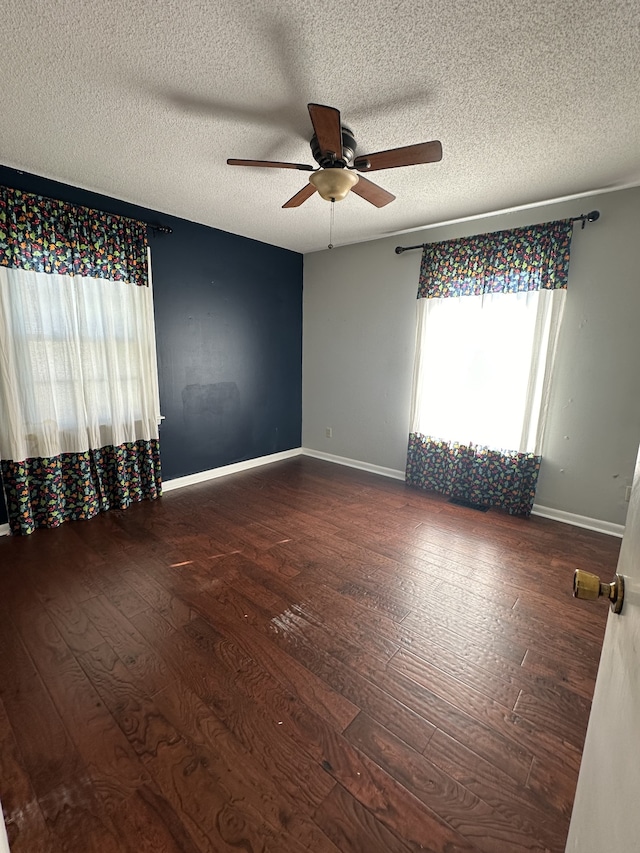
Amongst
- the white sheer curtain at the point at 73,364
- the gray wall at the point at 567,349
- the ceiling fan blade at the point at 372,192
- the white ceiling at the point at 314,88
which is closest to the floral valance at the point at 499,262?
the gray wall at the point at 567,349

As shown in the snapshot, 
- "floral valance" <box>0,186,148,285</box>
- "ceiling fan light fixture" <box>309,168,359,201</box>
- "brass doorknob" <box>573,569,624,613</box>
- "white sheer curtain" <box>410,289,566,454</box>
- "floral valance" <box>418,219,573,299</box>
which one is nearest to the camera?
"brass doorknob" <box>573,569,624,613</box>

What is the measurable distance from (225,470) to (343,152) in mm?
3109

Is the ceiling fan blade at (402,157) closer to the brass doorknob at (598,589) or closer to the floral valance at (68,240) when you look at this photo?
the brass doorknob at (598,589)

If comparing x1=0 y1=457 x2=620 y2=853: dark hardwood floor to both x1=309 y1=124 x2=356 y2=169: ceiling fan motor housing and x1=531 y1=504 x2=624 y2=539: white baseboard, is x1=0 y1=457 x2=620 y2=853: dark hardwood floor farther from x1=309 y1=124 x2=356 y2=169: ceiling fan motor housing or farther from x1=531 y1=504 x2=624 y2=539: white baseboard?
x1=309 y1=124 x2=356 y2=169: ceiling fan motor housing

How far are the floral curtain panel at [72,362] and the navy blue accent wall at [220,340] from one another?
23 cm

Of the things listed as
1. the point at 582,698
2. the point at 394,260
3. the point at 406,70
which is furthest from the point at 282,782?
the point at 394,260

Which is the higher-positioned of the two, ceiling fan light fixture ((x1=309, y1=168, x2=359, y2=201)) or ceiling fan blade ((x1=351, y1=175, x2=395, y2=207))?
Answer: ceiling fan blade ((x1=351, y1=175, x2=395, y2=207))

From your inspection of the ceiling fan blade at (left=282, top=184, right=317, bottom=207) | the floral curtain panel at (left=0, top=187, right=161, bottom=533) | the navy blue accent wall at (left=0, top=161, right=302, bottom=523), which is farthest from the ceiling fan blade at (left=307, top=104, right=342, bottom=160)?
the floral curtain panel at (left=0, top=187, right=161, bottom=533)

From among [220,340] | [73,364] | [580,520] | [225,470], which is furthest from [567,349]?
[73,364]

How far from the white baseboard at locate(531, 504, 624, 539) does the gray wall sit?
0.12 feet

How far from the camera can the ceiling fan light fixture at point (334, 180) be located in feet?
6.05

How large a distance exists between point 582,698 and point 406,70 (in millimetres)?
2695

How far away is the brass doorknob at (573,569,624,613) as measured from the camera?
0.65m

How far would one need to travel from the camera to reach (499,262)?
301 centimetres
